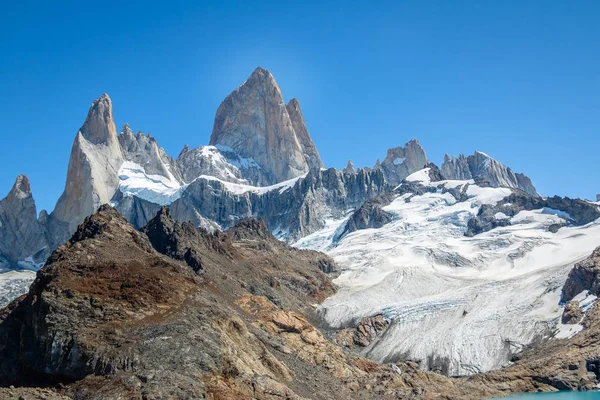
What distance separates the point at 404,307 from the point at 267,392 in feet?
250

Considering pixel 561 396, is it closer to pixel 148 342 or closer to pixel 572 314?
pixel 572 314

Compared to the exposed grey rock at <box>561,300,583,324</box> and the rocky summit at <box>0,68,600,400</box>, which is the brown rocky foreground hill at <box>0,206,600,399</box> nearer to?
the rocky summit at <box>0,68,600,400</box>

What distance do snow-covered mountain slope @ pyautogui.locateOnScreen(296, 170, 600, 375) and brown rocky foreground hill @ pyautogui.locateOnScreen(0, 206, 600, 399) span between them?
10.2 meters

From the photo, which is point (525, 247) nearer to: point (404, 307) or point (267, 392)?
point (404, 307)

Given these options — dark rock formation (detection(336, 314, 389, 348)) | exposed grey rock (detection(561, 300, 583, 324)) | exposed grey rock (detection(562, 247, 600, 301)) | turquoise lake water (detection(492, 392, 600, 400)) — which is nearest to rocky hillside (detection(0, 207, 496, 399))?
turquoise lake water (detection(492, 392, 600, 400))

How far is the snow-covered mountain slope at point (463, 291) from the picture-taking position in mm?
98438

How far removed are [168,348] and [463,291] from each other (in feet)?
292

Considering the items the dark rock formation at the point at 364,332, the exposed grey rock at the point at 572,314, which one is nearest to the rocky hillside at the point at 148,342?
the dark rock formation at the point at 364,332

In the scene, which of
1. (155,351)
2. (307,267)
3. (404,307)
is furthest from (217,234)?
(155,351)

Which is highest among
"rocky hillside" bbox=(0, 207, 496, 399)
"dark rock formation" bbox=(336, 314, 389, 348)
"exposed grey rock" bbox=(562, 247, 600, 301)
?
"exposed grey rock" bbox=(562, 247, 600, 301)

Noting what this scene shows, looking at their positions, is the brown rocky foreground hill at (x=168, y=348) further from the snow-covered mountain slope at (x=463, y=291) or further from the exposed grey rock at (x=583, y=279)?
the exposed grey rock at (x=583, y=279)

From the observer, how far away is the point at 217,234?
5418 inches

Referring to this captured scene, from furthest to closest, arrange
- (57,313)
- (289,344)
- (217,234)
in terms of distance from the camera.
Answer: (217,234), (289,344), (57,313)

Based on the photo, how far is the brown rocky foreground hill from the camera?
4619 cm
